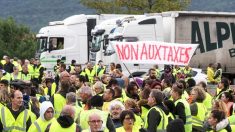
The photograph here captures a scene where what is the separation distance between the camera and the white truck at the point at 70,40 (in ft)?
135

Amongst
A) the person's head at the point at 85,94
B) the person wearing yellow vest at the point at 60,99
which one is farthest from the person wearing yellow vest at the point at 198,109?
the person wearing yellow vest at the point at 60,99

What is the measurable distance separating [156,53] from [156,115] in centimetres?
1027

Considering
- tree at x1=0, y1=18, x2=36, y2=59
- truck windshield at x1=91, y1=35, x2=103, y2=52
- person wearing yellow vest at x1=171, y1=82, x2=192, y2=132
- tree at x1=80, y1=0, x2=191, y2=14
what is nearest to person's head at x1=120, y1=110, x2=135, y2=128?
person wearing yellow vest at x1=171, y1=82, x2=192, y2=132

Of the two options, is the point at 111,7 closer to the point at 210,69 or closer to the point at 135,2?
the point at 135,2

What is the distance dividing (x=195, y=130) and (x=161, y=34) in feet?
72.8

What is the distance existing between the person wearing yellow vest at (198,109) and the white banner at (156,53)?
748 cm

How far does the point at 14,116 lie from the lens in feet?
40.4

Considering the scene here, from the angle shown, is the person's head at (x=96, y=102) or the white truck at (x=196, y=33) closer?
the person's head at (x=96, y=102)

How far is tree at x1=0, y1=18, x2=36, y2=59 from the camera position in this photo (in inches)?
2894

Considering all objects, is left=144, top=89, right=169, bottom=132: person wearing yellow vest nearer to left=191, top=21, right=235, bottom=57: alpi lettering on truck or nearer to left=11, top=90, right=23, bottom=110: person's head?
left=11, top=90, right=23, bottom=110: person's head

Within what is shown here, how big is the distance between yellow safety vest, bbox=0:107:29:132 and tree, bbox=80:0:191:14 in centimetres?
4962

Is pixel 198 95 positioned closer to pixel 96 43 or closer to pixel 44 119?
pixel 44 119

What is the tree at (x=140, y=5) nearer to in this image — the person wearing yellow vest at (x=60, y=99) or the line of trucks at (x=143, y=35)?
the line of trucks at (x=143, y=35)

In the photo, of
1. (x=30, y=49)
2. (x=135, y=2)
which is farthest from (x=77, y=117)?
(x=30, y=49)
